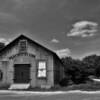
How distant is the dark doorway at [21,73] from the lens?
22.0 m

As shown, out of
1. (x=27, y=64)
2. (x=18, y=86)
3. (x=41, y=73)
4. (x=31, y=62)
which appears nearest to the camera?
(x=18, y=86)

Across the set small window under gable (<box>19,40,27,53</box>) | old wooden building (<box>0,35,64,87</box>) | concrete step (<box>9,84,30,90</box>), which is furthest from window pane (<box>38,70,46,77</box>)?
small window under gable (<box>19,40,27,53</box>)

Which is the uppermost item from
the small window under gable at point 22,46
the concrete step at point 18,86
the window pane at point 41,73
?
the small window under gable at point 22,46

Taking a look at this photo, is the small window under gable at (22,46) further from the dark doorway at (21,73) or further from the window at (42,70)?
the window at (42,70)

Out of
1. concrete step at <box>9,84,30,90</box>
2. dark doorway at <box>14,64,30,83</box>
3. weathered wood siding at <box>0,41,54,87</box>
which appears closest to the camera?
concrete step at <box>9,84,30,90</box>

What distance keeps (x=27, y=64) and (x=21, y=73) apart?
1371 mm

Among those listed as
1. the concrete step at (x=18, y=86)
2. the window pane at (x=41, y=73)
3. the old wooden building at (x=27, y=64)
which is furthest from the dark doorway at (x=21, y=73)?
the window pane at (x=41, y=73)

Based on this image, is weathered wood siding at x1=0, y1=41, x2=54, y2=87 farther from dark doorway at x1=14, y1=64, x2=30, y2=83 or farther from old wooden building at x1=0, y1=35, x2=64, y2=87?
dark doorway at x1=14, y1=64, x2=30, y2=83

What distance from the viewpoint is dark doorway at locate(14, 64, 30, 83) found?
867 inches

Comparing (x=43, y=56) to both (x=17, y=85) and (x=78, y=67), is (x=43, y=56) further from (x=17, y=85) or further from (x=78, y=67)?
(x=78, y=67)

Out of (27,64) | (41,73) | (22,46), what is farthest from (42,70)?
(22,46)

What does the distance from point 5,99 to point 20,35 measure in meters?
11.1

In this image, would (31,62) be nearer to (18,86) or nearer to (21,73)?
(21,73)

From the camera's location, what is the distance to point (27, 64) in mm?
22297
